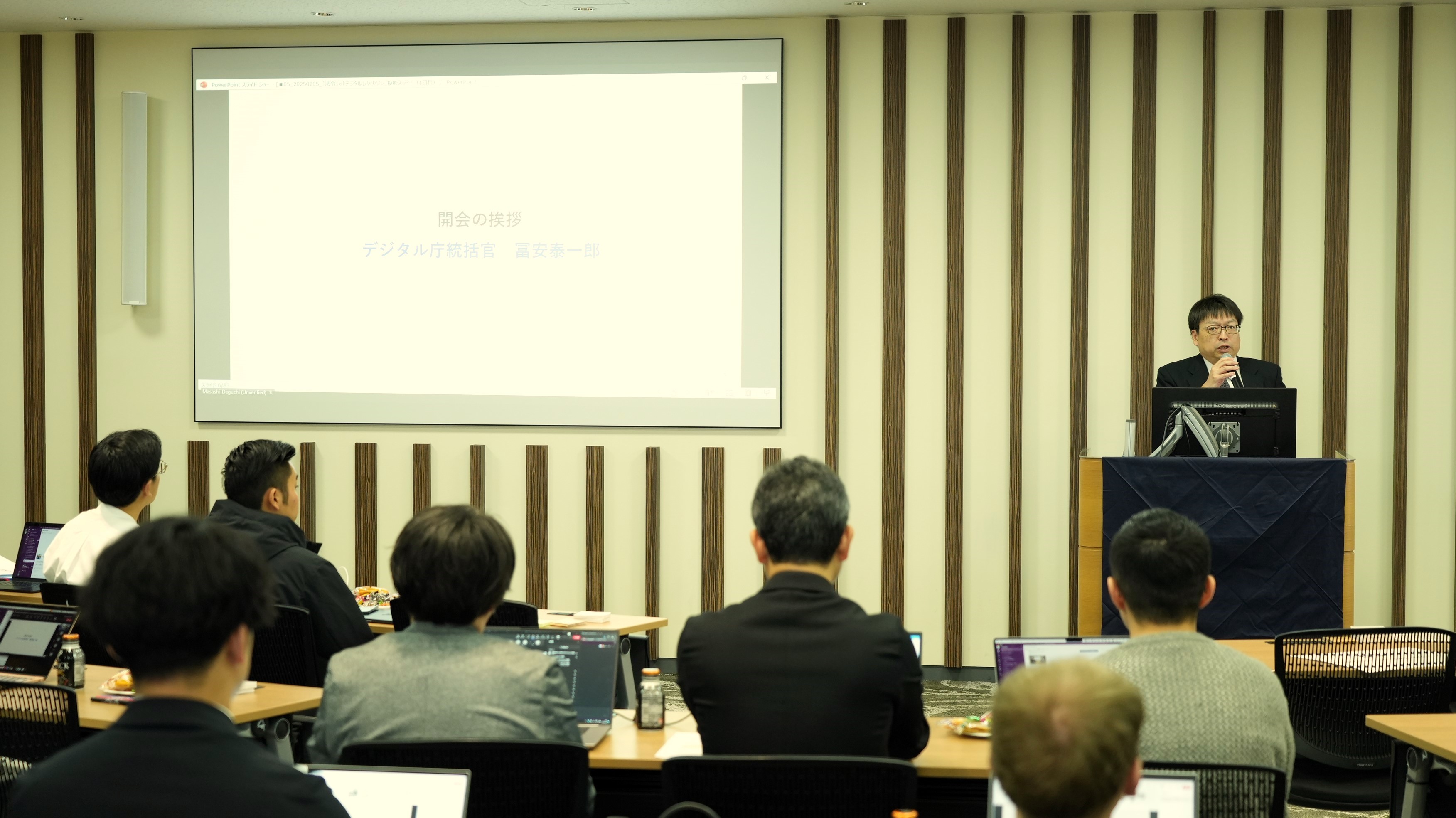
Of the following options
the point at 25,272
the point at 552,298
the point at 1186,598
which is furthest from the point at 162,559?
the point at 25,272

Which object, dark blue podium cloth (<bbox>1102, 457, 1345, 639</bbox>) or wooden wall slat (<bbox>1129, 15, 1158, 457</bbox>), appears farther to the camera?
wooden wall slat (<bbox>1129, 15, 1158, 457</bbox>)

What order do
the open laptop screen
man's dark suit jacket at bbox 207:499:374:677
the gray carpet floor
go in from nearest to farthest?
the open laptop screen
man's dark suit jacket at bbox 207:499:374:677
the gray carpet floor

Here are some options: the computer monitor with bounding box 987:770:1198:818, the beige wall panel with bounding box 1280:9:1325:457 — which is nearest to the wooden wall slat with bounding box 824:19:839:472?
the beige wall panel with bounding box 1280:9:1325:457

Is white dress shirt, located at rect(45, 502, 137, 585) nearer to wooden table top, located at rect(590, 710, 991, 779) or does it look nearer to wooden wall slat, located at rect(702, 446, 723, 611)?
wooden table top, located at rect(590, 710, 991, 779)

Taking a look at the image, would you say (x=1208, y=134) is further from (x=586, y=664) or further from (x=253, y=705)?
(x=253, y=705)

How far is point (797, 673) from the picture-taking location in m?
2.27

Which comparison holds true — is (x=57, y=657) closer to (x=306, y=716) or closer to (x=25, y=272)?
(x=306, y=716)

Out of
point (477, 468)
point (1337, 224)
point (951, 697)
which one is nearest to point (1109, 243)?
point (1337, 224)

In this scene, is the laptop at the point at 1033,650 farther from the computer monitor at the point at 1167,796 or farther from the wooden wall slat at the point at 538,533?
the wooden wall slat at the point at 538,533

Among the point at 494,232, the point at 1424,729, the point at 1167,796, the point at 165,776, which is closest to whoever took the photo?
the point at 165,776

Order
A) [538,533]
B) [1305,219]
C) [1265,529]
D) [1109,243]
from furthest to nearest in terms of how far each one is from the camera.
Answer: [538,533]
[1109,243]
[1305,219]
[1265,529]

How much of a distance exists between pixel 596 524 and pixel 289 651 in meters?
2.90

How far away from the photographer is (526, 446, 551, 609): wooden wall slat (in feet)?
20.8

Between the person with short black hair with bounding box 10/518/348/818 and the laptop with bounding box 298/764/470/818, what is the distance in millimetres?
532
